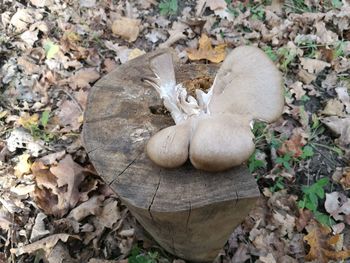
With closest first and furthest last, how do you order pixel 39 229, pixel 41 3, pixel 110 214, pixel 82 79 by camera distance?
pixel 39 229 → pixel 110 214 → pixel 82 79 → pixel 41 3

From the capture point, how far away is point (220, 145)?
2.10m

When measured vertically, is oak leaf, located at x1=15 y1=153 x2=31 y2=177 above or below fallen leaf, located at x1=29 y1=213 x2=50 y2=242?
above

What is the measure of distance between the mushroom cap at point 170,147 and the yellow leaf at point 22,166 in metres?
1.72

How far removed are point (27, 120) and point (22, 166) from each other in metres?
0.55

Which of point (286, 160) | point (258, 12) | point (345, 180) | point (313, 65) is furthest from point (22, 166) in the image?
point (258, 12)

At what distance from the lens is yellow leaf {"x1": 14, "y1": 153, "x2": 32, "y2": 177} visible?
3.51 meters

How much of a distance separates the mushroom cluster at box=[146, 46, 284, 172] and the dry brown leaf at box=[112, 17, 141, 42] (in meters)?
2.35

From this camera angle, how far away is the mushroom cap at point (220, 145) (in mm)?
2109

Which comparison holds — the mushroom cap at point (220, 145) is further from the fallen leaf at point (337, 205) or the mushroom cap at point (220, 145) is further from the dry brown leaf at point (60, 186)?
the fallen leaf at point (337, 205)

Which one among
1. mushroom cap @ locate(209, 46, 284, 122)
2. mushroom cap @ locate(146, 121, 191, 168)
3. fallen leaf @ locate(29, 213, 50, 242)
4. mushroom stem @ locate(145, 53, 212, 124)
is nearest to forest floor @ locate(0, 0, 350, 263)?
fallen leaf @ locate(29, 213, 50, 242)

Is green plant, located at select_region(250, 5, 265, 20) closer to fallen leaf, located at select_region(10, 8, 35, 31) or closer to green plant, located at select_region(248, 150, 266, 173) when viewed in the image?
green plant, located at select_region(248, 150, 266, 173)

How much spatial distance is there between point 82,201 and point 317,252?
2010 mm

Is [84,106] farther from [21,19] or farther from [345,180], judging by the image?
[345,180]

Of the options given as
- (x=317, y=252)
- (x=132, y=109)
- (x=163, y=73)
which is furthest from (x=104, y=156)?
(x=317, y=252)
